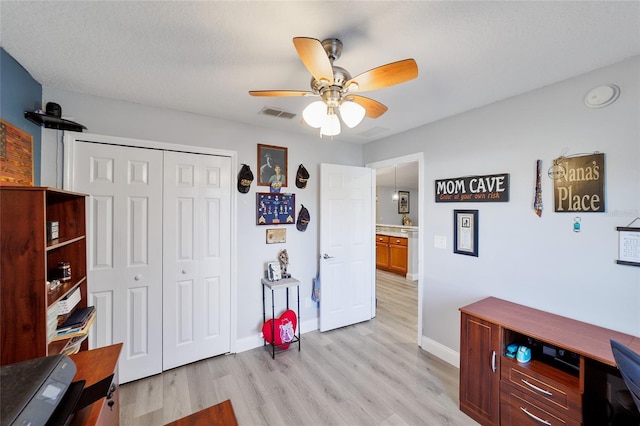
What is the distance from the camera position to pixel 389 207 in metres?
8.25

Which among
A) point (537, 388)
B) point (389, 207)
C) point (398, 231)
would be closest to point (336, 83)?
point (537, 388)

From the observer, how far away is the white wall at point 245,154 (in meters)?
2.13

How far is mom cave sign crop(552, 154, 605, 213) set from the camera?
1727 millimetres

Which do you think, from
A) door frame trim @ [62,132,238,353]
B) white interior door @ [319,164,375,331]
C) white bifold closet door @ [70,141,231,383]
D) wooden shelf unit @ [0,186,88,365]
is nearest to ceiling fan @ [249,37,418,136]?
wooden shelf unit @ [0,186,88,365]

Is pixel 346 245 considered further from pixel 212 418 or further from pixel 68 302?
pixel 68 302

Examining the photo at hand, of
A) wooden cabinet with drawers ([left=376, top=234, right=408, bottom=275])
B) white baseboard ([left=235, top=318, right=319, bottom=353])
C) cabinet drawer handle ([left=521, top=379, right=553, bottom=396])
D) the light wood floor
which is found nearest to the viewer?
cabinet drawer handle ([left=521, top=379, right=553, bottom=396])

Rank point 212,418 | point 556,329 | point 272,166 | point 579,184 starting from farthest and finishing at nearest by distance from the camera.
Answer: point 272,166, point 579,184, point 556,329, point 212,418

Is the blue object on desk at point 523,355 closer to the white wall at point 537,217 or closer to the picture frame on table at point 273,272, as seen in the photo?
the white wall at point 537,217

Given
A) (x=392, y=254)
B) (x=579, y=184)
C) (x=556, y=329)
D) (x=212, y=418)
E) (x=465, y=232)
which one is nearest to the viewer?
(x=212, y=418)

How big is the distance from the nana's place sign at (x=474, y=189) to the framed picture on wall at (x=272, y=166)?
1.71 metres

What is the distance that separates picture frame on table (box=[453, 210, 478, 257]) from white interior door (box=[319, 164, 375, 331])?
47.0 inches

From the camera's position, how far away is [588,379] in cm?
147

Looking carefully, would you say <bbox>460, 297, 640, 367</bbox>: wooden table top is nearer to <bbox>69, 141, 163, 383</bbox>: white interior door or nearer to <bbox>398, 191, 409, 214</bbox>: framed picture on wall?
<bbox>69, 141, 163, 383</bbox>: white interior door

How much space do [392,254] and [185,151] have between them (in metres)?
4.71
